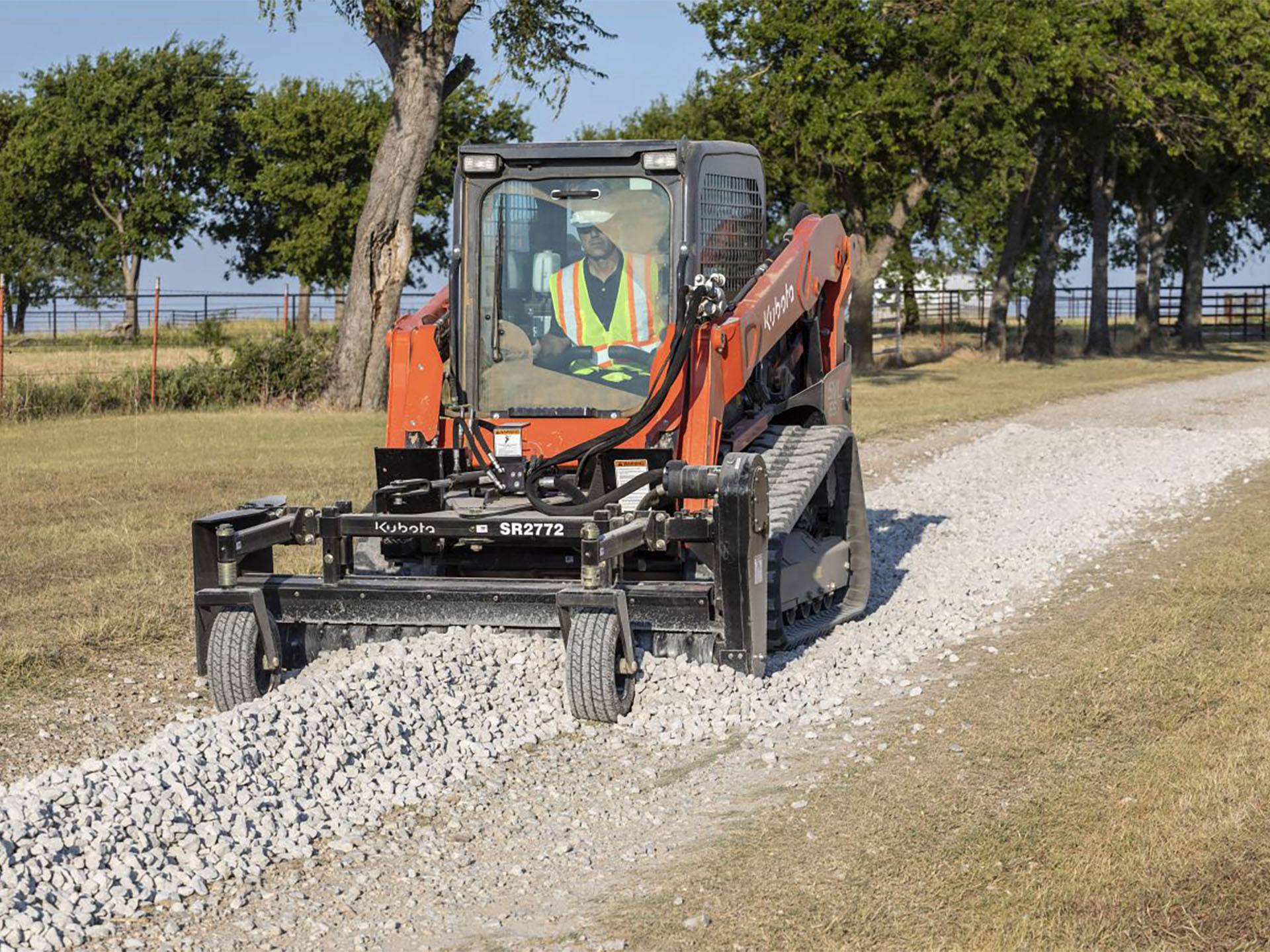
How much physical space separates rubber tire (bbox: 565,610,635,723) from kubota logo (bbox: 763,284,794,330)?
2452 millimetres

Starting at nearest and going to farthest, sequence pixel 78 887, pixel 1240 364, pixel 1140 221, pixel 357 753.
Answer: pixel 78 887 < pixel 357 753 < pixel 1240 364 < pixel 1140 221

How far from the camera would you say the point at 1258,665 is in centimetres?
838

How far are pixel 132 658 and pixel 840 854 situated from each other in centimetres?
474

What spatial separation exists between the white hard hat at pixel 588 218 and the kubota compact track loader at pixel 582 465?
10 mm

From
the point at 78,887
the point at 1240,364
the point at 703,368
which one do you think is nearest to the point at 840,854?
the point at 78,887

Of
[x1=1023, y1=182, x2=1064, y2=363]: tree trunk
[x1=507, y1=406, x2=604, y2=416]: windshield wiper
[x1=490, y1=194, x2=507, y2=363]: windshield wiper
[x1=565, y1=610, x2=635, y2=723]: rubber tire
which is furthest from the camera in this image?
[x1=1023, y1=182, x2=1064, y2=363]: tree trunk

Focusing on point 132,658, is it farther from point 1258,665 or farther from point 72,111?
point 72,111

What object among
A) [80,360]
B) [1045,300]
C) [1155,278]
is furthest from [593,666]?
[1155,278]

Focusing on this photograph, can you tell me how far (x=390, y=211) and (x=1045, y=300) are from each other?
22.4 m

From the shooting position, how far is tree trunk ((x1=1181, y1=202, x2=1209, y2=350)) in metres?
49.9

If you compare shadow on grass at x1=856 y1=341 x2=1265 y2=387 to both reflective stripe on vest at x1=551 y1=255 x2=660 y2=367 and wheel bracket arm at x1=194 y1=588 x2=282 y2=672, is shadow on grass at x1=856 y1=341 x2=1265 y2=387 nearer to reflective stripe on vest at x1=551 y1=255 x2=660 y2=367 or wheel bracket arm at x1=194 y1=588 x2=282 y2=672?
reflective stripe on vest at x1=551 y1=255 x2=660 y2=367

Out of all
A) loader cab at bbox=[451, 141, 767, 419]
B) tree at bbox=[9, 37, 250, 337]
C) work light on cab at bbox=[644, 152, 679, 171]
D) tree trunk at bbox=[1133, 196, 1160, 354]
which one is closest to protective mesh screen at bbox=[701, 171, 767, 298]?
loader cab at bbox=[451, 141, 767, 419]

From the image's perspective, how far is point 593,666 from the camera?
7.25 metres

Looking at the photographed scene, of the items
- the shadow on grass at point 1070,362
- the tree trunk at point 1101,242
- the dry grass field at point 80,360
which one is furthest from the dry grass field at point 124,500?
the tree trunk at point 1101,242
